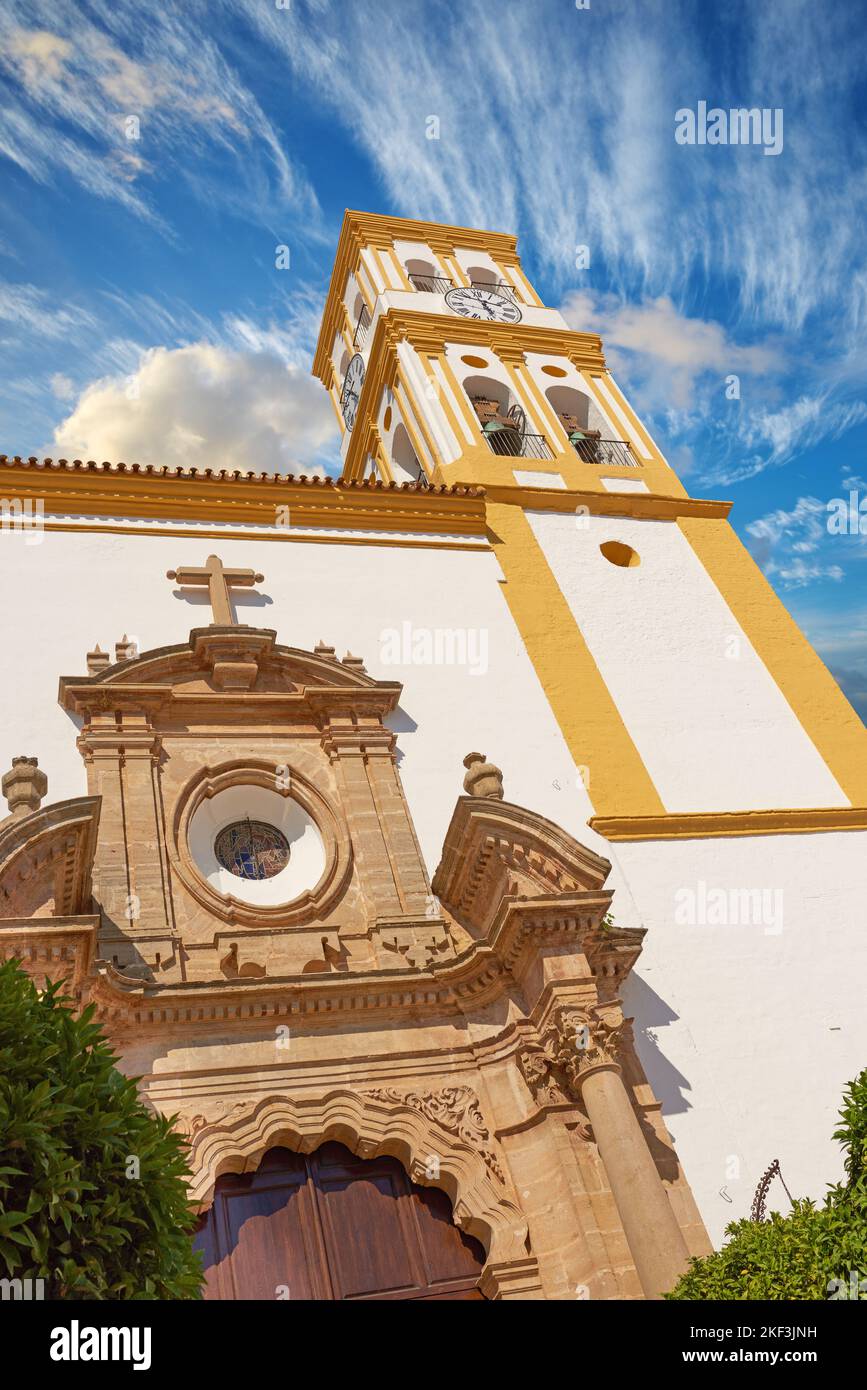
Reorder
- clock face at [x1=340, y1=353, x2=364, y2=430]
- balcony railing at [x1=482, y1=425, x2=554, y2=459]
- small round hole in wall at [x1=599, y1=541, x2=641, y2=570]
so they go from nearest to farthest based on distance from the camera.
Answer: small round hole in wall at [x1=599, y1=541, x2=641, y2=570]
balcony railing at [x1=482, y1=425, x2=554, y2=459]
clock face at [x1=340, y1=353, x2=364, y2=430]

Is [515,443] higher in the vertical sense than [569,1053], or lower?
higher

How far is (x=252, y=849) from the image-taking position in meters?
8.86

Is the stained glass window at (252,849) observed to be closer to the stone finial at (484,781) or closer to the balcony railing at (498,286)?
the stone finial at (484,781)

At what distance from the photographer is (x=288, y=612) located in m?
10.8

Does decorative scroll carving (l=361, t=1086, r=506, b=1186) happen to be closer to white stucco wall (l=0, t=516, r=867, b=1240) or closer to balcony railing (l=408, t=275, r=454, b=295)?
white stucco wall (l=0, t=516, r=867, b=1240)

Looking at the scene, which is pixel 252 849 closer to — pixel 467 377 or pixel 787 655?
pixel 787 655

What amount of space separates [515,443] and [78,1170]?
38.1ft

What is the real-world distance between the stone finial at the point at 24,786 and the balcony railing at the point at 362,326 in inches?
485

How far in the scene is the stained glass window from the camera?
8680mm

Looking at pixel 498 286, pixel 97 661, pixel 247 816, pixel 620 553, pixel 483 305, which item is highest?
pixel 498 286

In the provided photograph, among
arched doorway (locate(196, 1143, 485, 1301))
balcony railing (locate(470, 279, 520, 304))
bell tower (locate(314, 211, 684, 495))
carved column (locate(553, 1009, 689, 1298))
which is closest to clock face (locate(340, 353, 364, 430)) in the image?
bell tower (locate(314, 211, 684, 495))

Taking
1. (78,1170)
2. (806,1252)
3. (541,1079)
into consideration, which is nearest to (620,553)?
(541,1079)

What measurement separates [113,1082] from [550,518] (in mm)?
→ 9450

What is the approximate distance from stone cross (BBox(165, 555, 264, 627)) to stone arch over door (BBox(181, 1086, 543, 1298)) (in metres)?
4.58
